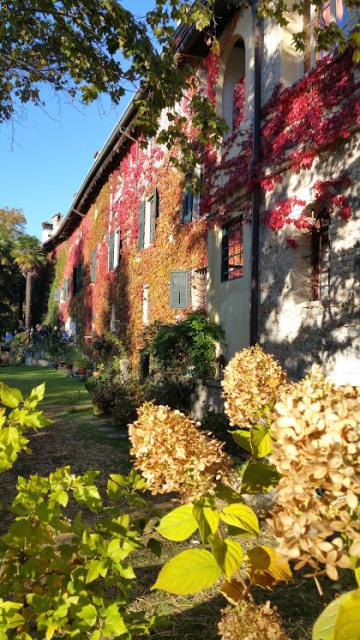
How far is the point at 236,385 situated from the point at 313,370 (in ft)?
2.42

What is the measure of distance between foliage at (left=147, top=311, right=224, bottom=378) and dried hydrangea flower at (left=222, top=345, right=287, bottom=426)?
250 inches

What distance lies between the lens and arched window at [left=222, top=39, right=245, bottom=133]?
9.71 meters

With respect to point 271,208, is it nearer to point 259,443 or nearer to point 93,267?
point 259,443

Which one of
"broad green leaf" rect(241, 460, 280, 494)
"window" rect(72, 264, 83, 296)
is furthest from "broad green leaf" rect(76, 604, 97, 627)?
"window" rect(72, 264, 83, 296)

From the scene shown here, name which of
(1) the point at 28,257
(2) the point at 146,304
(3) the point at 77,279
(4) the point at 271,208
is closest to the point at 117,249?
(2) the point at 146,304

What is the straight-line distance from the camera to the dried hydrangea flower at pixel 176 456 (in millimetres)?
1503

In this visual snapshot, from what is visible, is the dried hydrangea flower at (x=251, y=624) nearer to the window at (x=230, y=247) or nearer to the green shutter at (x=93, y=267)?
the window at (x=230, y=247)

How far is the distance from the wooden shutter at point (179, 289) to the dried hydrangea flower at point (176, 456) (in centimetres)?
897

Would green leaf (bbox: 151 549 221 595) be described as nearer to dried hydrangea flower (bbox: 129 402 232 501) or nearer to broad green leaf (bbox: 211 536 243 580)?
broad green leaf (bbox: 211 536 243 580)

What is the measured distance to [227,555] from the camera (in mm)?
1223

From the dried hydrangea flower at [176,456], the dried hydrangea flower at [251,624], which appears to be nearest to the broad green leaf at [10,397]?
the dried hydrangea flower at [176,456]

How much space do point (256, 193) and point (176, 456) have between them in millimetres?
7109

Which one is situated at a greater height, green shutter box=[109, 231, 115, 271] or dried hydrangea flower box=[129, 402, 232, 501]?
green shutter box=[109, 231, 115, 271]

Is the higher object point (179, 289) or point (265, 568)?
point (179, 289)
